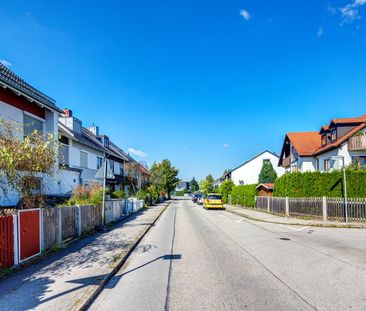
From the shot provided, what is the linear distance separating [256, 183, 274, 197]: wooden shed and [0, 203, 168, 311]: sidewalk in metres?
26.8

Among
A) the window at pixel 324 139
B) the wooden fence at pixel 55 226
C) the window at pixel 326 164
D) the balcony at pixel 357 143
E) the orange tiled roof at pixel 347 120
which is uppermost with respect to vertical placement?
the orange tiled roof at pixel 347 120

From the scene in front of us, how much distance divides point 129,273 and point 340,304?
4280 mm

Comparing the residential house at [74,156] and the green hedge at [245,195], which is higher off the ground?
the residential house at [74,156]

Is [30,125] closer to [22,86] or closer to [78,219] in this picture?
[22,86]

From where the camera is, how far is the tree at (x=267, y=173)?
4869 centimetres

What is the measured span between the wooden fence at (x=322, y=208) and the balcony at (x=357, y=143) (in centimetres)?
973

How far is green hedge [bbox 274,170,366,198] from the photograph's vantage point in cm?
1795

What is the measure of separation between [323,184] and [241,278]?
15.9 metres

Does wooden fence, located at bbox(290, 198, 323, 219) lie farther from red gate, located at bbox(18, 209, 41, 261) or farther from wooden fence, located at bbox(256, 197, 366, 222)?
red gate, located at bbox(18, 209, 41, 261)

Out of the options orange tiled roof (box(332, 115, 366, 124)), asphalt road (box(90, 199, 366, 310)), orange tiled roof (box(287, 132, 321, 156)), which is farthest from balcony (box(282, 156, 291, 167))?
asphalt road (box(90, 199, 366, 310))

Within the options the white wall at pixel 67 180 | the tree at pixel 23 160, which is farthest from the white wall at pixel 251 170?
the tree at pixel 23 160

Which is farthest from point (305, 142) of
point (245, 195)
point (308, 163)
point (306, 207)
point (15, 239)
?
point (15, 239)

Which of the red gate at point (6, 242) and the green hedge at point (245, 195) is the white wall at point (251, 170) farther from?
the red gate at point (6, 242)

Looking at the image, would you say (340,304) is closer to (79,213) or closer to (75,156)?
(79,213)
